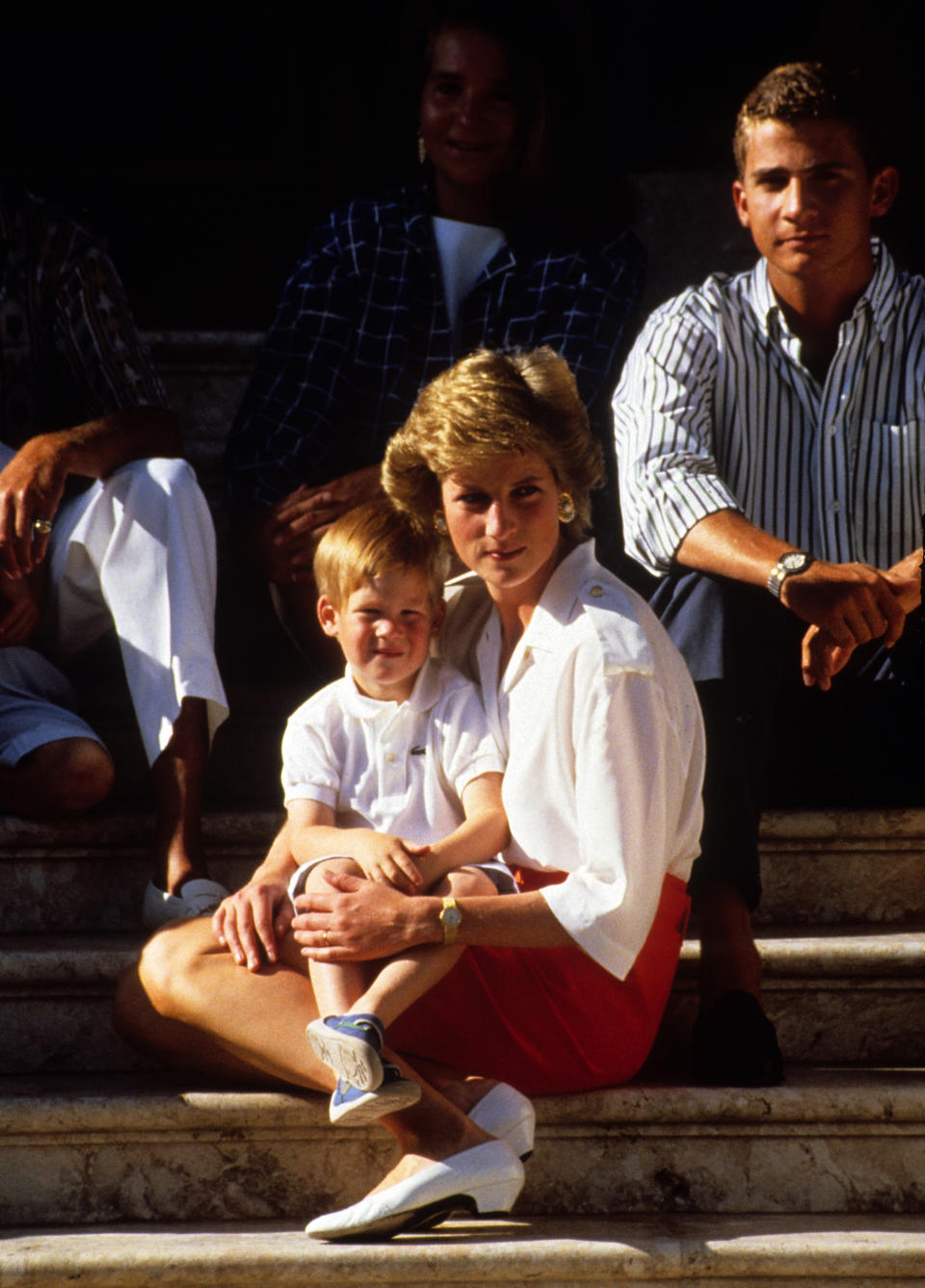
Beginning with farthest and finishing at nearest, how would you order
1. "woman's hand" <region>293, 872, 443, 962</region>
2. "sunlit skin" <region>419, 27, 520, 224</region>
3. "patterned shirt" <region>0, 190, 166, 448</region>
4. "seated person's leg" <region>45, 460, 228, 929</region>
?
"sunlit skin" <region>419, 27, 520, 224</region>, "patterned shirt" <region>0, 190, 166, 448</region>, "seated person's leg" <region>45, 460, 228, 929</region>, "woman's hand" <region>293, 872, 443, 962</region>

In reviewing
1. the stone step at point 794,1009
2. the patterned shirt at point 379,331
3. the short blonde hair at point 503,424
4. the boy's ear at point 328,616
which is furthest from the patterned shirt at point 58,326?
the stone step at point 794,1009

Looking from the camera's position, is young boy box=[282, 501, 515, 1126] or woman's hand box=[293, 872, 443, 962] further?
young boy box=[282, 501, 515, 1126]

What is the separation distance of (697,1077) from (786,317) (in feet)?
4.27

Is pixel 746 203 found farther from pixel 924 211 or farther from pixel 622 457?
pixel 924 211

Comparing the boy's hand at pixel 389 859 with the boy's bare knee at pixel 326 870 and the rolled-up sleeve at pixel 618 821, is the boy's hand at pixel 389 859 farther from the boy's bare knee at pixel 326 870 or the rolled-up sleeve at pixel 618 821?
the rolled-up sleeve at pixel 618 821

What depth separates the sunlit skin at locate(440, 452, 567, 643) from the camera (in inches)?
78.1

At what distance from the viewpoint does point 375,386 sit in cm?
279

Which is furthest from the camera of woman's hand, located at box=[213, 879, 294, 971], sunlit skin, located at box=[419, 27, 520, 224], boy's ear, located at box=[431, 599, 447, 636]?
sunlit skin, located at box=[419, 27, 520, 224]

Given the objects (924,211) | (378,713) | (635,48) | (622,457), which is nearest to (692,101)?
(635,48)

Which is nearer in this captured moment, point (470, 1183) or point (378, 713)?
point (470, 1183)

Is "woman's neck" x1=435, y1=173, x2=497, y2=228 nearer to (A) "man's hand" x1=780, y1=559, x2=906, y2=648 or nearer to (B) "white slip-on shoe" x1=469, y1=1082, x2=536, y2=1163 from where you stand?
(A) "man's hand" x1=780, y1=559, x2=906, y2=648

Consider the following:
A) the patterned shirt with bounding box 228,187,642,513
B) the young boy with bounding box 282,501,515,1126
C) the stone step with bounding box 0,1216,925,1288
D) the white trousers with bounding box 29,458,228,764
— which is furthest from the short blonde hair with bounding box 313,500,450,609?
the stone step with bounding box 0,1216,925,1288

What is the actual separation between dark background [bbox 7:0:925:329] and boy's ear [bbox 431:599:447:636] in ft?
6.95

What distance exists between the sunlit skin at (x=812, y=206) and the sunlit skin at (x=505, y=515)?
796 millimetres
